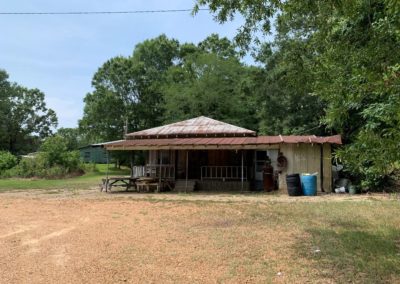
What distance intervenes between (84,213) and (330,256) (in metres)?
7.01

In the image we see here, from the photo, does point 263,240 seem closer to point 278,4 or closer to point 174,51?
point 278,4

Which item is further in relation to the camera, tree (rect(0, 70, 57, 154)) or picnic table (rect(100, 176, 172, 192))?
tree (rect(0, 70, 57, 154))

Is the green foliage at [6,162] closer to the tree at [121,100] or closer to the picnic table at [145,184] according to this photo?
the tree at [121,100]

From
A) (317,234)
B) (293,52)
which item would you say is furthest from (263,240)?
(293,52)

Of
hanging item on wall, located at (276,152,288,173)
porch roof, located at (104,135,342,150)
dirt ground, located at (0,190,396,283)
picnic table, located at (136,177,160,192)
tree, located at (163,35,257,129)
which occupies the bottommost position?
dirt ground, located at (0,190,396,283)

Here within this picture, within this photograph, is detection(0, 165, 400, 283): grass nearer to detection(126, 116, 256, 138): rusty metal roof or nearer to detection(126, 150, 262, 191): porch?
detection(126, 150, 262, 191): porch

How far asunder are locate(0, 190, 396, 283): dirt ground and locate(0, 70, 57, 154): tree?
140 ft

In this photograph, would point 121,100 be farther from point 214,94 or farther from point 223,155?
point 223,155

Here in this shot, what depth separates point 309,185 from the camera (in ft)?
51.8

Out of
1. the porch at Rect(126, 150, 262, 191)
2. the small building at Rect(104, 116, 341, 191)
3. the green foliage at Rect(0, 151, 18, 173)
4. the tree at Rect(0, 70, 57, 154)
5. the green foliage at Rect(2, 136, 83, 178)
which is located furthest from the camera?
the tree at Rect(0, 70, 57, 154)

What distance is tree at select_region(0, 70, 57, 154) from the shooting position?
49375mm

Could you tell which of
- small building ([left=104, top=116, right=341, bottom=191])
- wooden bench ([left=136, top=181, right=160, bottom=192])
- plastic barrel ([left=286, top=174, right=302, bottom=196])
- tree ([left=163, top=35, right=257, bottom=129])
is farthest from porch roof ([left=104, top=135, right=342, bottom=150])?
tree ([left=163, top=35, right=257, bottom=129])

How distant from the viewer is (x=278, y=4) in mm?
5527

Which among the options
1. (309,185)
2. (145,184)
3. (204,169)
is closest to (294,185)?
(309,185)
